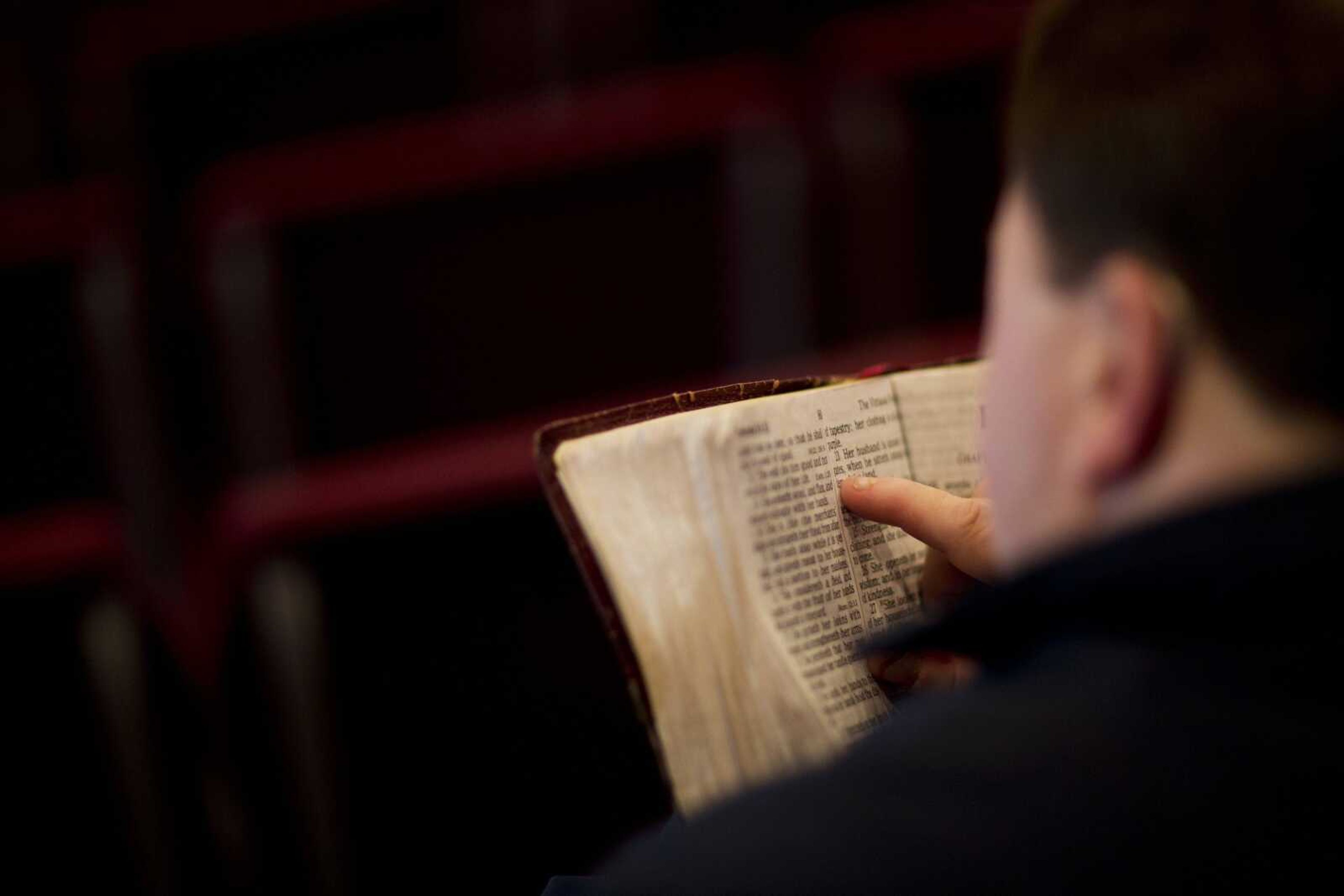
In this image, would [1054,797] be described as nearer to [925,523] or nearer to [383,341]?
[925,523]

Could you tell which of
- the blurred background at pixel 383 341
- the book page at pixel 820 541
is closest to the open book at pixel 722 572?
the book page at pixel 820 541

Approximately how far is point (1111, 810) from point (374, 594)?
735 millimetres

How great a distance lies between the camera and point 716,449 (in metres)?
0.45

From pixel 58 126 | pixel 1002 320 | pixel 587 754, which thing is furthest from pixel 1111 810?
pixel 58 126

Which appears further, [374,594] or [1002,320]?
[374,594]

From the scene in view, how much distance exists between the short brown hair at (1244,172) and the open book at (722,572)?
0.58 ft

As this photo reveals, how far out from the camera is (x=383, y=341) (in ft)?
3.58

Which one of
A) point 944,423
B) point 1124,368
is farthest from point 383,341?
point 1124,368

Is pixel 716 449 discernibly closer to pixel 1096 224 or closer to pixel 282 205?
pixel 1096 224

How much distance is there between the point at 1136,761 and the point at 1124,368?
4.1 inches

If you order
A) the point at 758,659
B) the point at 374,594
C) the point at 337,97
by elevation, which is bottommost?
the point at 374,594

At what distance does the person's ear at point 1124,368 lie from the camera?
1.01 feet

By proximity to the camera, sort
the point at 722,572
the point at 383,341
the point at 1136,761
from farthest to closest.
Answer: the point at 383,341 < the point at 722,572 < the point at 1136,761

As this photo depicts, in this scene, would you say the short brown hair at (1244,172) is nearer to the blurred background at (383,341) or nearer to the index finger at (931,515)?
the index finger at (931,515)
